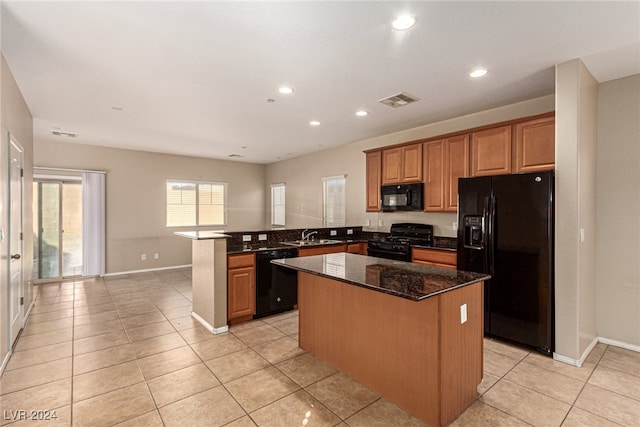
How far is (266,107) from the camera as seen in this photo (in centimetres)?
397

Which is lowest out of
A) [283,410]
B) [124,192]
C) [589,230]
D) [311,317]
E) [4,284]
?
[283,410]

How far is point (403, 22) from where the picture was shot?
2.16 meters

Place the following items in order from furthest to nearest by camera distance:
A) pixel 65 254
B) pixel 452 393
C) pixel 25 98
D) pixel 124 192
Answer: pixel 124 192
pixel 65 254
pixel 25 98
pixel 452 393

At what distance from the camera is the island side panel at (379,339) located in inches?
75.7

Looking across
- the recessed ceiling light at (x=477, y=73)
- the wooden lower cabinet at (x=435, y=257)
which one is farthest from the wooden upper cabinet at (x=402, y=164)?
the recessed ceiling light at (x=477, y=73)

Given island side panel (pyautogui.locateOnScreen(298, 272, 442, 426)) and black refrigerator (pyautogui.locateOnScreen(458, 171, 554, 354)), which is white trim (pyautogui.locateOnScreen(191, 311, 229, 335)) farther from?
black refrigerator (pyautogui.locateOnScreen(458, 171, 554, 354))

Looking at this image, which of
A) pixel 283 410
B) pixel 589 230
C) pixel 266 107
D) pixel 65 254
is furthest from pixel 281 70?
pixel 65 254

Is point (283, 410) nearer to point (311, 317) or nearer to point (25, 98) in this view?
point (311, 317)

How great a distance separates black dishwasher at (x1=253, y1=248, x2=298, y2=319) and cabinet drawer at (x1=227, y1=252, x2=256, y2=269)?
63mm

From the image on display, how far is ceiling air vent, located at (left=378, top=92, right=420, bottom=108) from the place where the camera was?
11.7 ft

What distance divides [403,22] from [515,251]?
7.78 feet

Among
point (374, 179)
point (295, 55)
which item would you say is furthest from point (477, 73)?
point (374, 179)

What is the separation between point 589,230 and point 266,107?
148 inches

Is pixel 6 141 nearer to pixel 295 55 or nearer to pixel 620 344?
pixel 295 55
